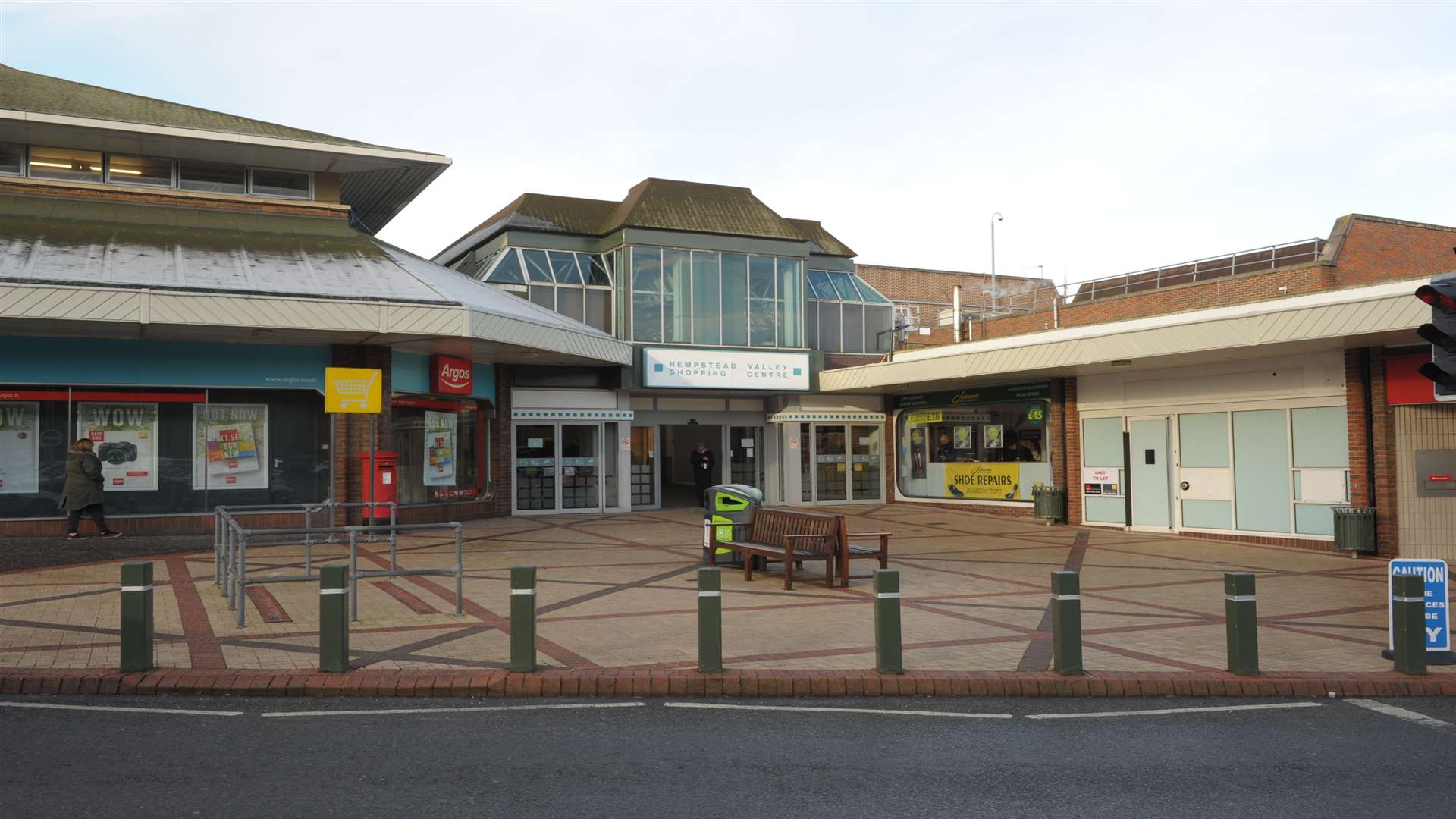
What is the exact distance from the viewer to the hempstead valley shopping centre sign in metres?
24.5

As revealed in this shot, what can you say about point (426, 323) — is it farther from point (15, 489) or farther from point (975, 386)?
point (975, 386)

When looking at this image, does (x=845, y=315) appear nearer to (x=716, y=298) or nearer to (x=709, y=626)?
(x=716, y=298)

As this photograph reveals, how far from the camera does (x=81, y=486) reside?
52.6 ft

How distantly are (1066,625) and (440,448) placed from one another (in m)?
15.9

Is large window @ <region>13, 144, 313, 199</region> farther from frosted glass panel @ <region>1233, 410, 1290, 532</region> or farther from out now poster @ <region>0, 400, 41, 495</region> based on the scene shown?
frosted glass panel @ <region>1233, 410, 1290, 532</region>

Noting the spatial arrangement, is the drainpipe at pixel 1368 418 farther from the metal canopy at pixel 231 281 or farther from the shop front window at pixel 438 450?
the shop front window at pixel 438 450

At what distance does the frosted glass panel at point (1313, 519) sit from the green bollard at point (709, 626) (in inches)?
507

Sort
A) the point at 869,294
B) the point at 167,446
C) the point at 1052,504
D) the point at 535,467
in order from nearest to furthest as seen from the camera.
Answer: the point at 167,446 → the point at 1052,504 → the point at 535,467 → the point at 869,294

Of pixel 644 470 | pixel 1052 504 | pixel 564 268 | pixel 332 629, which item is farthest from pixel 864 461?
pixel 332 629

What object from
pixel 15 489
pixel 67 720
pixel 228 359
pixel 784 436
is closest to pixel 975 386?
pixel 784 436

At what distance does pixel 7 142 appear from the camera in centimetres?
1833

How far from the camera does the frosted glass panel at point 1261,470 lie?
57.0ft

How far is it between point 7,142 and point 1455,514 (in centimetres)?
2410

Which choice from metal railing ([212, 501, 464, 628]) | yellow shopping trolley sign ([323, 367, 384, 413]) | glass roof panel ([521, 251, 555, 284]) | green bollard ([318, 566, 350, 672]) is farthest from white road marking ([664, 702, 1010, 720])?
glass roof panel ([521, 251, 555, 284])
